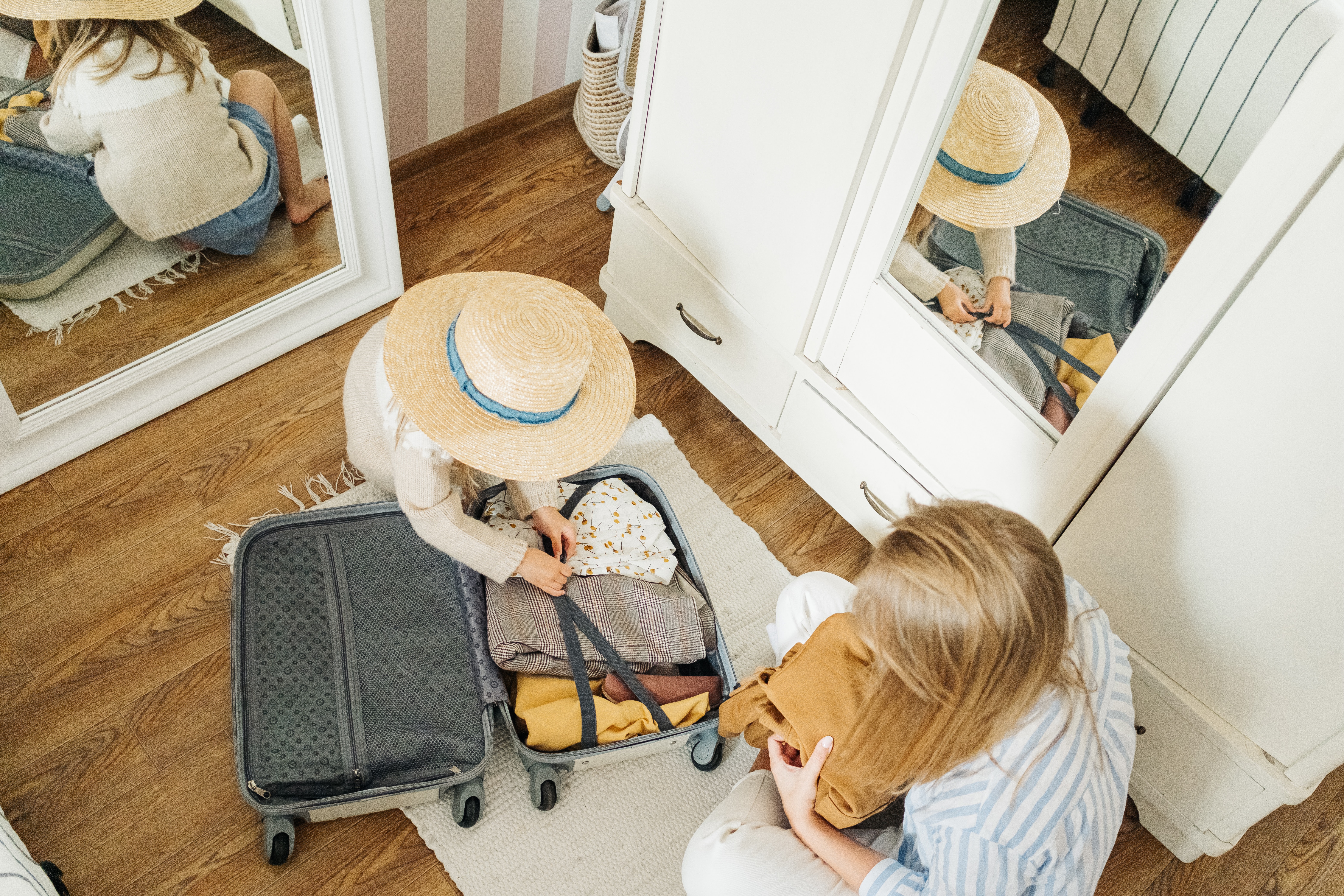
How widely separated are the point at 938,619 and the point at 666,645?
1.89 feet

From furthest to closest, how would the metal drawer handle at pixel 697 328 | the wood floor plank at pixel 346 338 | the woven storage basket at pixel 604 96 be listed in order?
the woven storage basket at pixel 604 96, the wood floor plank at pixel 346 338, the metal drawer handle at pixel 697 328

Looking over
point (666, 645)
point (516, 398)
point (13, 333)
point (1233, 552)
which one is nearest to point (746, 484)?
point (666, 645)

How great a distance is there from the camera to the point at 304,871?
133cm

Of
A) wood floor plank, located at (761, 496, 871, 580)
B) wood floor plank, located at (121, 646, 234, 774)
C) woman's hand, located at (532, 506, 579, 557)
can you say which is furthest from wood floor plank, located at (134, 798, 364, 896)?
wood floor plank, located at (761, 496, 871, 580)

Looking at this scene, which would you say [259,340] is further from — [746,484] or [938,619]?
[938,619]

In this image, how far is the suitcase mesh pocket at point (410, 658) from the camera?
1.30 m

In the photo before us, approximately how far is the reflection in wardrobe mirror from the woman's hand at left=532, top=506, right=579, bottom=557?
596 mm

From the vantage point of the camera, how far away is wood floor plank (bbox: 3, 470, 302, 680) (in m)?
1.43

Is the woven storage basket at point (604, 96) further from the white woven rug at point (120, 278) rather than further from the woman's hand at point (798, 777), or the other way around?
the woman's hand at point (798, 777)

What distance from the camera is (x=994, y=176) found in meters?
1.16

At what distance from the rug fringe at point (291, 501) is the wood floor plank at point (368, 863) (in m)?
0.44

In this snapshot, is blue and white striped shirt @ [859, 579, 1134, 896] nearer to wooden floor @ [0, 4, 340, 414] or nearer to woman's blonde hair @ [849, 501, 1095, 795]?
woman's blonde hair @ [849, 501, 1095, 795]

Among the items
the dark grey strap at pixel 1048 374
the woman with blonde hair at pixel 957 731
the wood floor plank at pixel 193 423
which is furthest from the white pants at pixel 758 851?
the wood floor plank at pixel 193 423

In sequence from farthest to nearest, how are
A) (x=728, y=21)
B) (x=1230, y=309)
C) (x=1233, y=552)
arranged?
(x=728, y=21) → (x=1233, y=552) → (x=1230, y=309)
